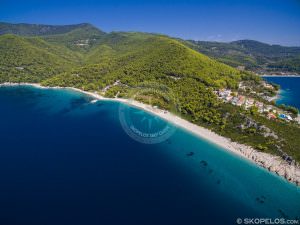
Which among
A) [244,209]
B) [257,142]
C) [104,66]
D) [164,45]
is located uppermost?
[164,45]

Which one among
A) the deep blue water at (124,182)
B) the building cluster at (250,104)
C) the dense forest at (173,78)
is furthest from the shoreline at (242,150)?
the building cluster at (250,104)

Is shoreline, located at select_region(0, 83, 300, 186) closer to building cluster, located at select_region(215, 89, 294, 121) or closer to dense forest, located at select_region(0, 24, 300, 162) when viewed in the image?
dense forest, located at select_region(0, 24, 300, 162)

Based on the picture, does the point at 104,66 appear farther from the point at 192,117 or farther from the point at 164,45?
the point at 192,117

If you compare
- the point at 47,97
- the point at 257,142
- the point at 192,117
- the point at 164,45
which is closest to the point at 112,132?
the point at 192,117

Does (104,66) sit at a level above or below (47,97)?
above

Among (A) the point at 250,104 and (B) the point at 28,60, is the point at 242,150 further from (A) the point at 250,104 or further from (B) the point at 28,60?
(B) the point at 28,60

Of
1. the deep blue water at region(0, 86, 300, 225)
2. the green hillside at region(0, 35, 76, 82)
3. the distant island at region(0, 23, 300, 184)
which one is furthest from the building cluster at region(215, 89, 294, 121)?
the green hillside at region(0, 35, 76, 82)
